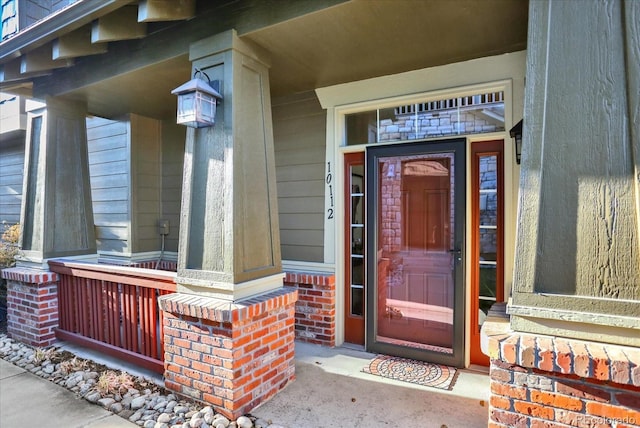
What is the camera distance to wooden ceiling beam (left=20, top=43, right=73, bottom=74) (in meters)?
3.44

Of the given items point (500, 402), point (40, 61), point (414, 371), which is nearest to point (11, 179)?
point (40, 61)

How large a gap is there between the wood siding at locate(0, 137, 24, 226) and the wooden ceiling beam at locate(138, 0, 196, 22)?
5289mm

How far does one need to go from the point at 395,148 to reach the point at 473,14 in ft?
4.32

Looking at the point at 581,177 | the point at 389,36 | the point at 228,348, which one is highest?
the point at 389,36

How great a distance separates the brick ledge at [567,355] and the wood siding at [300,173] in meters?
2.15

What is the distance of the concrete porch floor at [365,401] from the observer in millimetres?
2377

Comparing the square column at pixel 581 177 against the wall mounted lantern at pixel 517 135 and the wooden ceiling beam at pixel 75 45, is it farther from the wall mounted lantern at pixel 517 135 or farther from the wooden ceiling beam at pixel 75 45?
the wooden ceiling beam at pixel 75 45

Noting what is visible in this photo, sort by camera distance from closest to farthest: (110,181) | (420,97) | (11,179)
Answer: (420,97) < (110,181) < (11,179)

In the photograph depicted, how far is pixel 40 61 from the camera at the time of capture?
11.4ft

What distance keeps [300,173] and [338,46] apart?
1.45 metres

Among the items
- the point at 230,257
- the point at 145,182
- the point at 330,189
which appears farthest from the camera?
the point at 145,182

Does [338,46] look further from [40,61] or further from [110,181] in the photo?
[110,181]

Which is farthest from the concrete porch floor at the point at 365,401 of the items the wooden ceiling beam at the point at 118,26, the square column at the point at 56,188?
the wooden ceiling beam at the point at 118,26

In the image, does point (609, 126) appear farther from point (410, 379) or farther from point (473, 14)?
point (410, 379)
